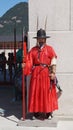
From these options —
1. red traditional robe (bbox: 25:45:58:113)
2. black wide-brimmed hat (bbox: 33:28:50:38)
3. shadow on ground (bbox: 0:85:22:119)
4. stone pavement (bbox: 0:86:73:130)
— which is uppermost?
black wide-brimmed hat (bbox: 33:28:50:38)

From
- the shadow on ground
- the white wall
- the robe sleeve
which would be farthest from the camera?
the shadow on ground

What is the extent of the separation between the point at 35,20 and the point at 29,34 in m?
0.30

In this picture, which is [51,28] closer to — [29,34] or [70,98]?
[29,34]

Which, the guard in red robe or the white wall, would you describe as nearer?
the guard in red robe

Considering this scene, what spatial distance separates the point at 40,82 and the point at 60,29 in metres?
1.16

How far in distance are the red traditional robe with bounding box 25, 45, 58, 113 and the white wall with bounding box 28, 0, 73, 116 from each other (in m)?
0.45

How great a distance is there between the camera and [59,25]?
877 cm

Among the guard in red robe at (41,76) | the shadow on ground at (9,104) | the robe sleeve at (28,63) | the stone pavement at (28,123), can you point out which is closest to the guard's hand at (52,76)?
the guard in red robe at (41,76)

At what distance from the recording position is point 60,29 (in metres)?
8.77

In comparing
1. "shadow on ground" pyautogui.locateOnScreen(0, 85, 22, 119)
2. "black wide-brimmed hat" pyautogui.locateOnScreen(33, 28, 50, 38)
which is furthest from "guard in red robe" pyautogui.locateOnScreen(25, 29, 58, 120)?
"shadow on ground" pyautogui.locateOnScreen(0, 85, 22, 119)

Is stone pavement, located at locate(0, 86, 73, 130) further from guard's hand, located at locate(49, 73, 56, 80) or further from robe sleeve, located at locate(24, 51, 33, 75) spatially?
robe sleeve, located at locate(24, 51, 33, 75)

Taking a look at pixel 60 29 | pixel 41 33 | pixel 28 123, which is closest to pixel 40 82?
pixel 28 123

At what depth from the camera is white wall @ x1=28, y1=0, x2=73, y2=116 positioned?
8734 mm

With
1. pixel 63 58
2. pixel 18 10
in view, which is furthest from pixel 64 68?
pixel 18 10
